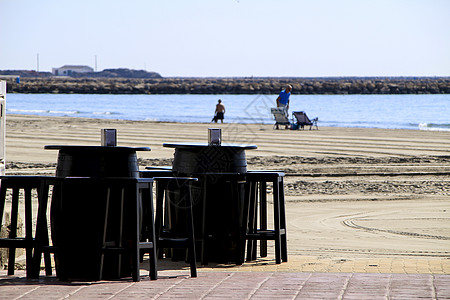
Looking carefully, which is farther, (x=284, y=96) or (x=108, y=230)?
(x=284, y=96)

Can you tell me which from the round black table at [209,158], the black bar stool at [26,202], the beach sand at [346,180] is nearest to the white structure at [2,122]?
the black bar stool at [26,202]

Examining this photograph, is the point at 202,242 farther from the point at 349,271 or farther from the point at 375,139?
the point at 375,139

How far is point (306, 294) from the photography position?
6039mm

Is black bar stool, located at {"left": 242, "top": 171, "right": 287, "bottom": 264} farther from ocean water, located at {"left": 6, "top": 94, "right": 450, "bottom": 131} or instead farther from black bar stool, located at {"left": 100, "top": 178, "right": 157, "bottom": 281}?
ocean water, located at {"left": 6, "top": 94, "right": 450, "bottom": 131}

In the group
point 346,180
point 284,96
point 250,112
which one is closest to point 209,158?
point 346,180

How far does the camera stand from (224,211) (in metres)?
8.02

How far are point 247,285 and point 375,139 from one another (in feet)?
70.6

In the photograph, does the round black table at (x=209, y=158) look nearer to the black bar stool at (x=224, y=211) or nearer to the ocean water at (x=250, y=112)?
the black bar stool at (x=224, y=211)

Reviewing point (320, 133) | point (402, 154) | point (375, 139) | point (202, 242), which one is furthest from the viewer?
point (320, 133)

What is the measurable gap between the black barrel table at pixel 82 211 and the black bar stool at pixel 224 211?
1170 millimetres

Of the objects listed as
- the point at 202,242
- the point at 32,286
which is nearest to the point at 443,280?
the point at 202,242

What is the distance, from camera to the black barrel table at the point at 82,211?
6.75 m

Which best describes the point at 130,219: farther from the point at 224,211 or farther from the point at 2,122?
the point at 2,122

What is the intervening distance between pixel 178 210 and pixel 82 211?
1511 mm
